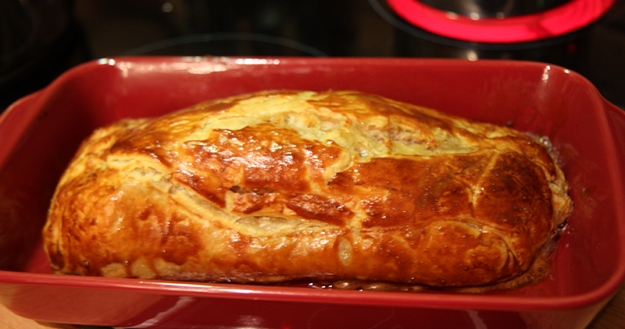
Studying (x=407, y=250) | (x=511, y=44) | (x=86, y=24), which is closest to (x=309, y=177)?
(x=407, y=250)

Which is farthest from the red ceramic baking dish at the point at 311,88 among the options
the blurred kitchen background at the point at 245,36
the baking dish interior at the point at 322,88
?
the blurred kitchen background at the point at 245,36

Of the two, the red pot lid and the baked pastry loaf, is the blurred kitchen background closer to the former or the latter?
the red pot lid

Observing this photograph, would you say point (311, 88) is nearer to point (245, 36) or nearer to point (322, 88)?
point (322, 88)

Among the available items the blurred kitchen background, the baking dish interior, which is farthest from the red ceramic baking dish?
the blurred kitchen background

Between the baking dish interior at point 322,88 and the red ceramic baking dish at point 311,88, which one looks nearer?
the red ceramic baking dish at point 311,88

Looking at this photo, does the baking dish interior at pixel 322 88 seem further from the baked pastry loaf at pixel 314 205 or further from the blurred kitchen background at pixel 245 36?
the blurred kitchen background at pixel 245 36

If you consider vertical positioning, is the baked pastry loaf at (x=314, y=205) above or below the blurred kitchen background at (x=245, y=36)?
below
